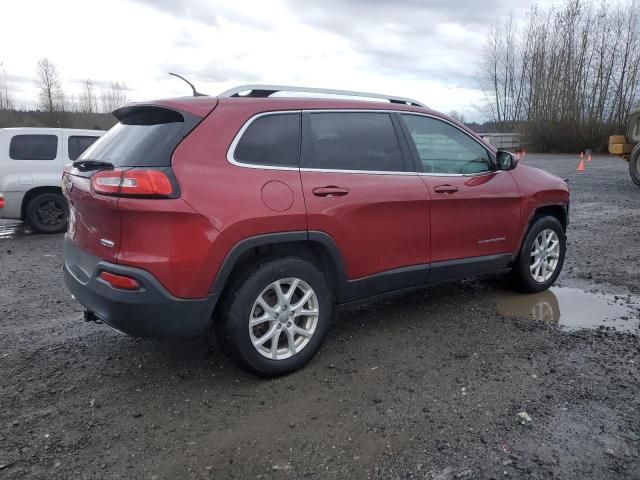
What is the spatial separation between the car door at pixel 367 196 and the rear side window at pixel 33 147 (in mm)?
7063

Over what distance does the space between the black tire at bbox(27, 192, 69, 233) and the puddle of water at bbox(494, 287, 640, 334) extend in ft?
23.9

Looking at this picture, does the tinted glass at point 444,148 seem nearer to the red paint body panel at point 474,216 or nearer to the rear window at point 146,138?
the red paint body panel at point 474,216

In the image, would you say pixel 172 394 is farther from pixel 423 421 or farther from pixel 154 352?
pixel 423 421

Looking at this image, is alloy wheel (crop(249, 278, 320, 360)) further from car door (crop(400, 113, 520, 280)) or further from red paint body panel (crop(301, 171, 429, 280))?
car door (crop(400, 113, 520, 280))

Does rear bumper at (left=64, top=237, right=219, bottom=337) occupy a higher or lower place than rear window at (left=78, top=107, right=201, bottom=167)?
lower

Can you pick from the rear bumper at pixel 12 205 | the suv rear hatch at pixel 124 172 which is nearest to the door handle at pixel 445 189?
the suv rear hatch at pixel 124 172

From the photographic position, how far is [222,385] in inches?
131

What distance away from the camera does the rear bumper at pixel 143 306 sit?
9.45ft

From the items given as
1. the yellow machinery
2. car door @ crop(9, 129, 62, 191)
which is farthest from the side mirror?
the yellow machinery

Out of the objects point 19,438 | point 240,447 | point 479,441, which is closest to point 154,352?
point 19,438

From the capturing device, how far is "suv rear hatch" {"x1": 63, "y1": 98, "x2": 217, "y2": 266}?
113 inches

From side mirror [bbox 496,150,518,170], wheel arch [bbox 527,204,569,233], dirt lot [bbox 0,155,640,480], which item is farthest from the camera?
wheel arch [bbox 527,204,569,233]

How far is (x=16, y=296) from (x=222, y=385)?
10.2 feet

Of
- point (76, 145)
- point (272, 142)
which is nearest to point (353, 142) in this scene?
point (272, 142)
